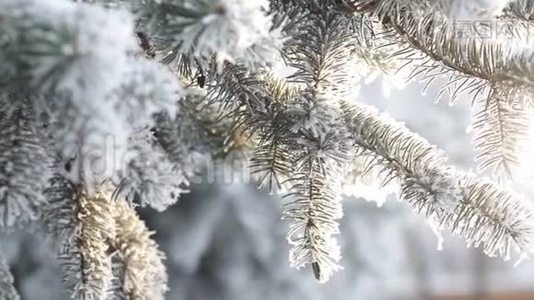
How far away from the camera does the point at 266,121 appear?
48cm

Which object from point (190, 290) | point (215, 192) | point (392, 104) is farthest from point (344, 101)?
point (392, 104)

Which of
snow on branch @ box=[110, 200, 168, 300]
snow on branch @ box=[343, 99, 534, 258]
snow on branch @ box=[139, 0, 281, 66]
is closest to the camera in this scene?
snow on branch @ box=[139, 0, 281, 66]

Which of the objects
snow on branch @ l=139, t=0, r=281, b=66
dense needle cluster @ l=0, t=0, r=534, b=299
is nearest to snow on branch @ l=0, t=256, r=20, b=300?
dense needle cluster @ l=0, t=0, r=534, b=299

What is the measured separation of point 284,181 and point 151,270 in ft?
0.53

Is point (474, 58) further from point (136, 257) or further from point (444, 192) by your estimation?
point (136, 257)

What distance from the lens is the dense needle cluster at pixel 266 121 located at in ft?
1.06

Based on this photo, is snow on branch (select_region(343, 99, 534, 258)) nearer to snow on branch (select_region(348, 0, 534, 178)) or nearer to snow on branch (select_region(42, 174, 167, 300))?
snow on branch (select_region(348, 0, 534, 178))

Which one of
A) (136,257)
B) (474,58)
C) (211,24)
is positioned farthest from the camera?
(136,257)

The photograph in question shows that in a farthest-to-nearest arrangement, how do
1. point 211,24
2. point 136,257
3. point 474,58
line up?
point 136,257, point 474,58, point 211,24

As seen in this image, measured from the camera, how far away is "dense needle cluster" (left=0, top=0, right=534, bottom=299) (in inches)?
12.7

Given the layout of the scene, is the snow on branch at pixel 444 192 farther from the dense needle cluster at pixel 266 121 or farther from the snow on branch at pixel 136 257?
the snow on branch at pixel 136 257

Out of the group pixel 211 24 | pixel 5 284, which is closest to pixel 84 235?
pixel 5 284

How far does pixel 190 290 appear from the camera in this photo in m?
1.59

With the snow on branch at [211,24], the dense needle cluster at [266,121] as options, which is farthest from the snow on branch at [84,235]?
the snow on branch at [211,24]
